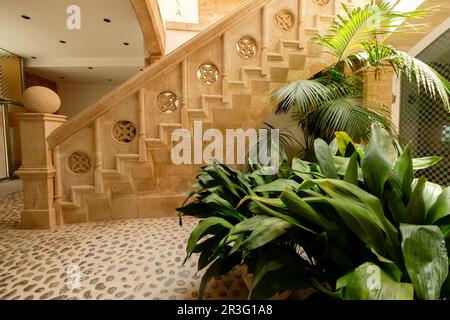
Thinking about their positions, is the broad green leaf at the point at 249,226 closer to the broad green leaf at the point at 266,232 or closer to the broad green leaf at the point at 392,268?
the broad green leaf at the point at 266,232

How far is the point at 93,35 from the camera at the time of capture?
4285 mm

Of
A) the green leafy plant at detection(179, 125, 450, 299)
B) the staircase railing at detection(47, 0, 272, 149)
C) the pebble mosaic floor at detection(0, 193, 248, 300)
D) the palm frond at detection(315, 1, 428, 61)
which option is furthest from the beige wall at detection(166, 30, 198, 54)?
the green leafy plant at detection(179, 125, 450, 299)

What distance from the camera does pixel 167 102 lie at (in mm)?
2426

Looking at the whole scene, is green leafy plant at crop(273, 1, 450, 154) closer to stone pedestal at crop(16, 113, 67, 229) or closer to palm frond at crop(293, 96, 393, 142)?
palm frond at crop(293, 96, 393, 142)

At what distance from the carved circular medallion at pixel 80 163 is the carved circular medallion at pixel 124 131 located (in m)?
0.36

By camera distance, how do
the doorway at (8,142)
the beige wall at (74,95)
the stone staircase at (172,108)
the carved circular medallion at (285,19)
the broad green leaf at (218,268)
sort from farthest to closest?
the beige wall at (74,95) → the doorway at (8,142) → the carved circular medallion at (285,19) → the stone staircase at (172,108) → the broad green leaf at (218,268)

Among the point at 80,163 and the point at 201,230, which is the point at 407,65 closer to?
the point at 201,230

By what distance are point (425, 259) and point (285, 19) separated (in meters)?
2.67

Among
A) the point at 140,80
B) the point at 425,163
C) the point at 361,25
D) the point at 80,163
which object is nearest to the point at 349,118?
the point at 361,25

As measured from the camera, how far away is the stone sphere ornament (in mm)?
2090

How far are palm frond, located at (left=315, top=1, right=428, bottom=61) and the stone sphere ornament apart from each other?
269 centimetres

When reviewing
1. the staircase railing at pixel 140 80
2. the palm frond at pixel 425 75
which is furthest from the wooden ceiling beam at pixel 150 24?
the palm frond at pixel 425 75

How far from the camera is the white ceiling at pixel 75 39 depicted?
11.3 feet
